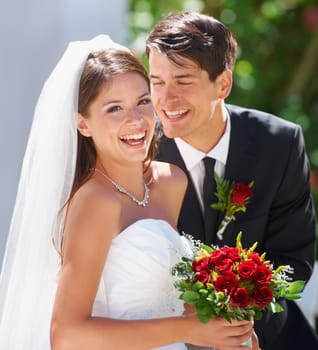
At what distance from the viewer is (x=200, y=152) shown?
14.4 ft

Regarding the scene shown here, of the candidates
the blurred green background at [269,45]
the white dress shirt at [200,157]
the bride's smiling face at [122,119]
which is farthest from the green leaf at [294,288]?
the blurred green background at [269,45]

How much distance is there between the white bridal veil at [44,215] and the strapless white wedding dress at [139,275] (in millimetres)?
255

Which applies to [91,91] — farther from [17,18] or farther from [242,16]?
[242,16]

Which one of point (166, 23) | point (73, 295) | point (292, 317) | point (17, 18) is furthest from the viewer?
point (17, 18)

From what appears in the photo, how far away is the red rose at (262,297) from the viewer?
10.5 feet

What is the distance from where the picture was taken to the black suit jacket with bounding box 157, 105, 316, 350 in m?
4.39

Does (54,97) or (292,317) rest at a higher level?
(54,97)

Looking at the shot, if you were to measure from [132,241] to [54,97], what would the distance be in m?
0.62

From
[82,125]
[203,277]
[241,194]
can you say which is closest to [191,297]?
[203,277]

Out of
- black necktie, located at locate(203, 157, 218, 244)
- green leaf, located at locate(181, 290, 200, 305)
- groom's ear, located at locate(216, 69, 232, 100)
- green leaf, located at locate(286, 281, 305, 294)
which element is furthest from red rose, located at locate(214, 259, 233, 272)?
groom's ear, located at locate(216, 69, 232, 100)

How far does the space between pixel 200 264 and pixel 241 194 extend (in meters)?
0.99

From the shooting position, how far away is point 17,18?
6.13 m

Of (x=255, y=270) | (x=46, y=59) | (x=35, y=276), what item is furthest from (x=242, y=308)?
(x=46, y=59)

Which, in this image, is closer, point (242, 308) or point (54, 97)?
point (242, 308)
